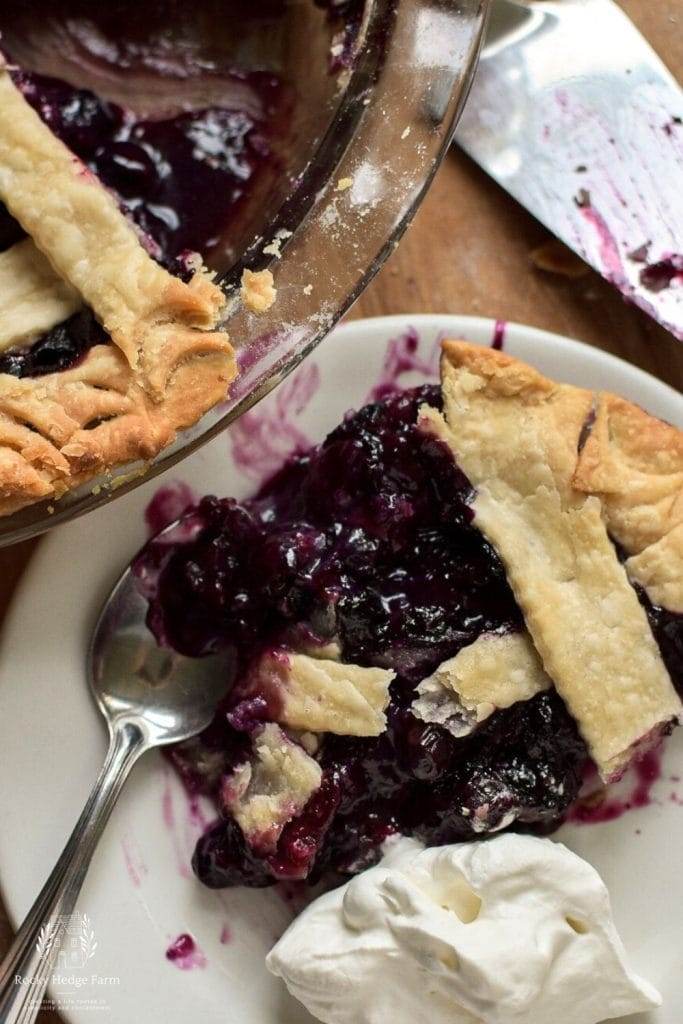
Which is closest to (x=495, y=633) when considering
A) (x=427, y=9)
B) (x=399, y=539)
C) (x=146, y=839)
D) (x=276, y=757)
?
(x=399, y=539)

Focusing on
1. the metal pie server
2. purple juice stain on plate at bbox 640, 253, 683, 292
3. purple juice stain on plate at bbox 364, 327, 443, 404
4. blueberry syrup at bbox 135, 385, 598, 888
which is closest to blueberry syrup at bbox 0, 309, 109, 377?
blueberry syrup at bbox 135, 385, 598, 888

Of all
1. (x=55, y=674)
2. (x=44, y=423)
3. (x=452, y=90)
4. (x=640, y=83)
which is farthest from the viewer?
(x=640, y=83)

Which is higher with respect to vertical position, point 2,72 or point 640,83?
point 2,72

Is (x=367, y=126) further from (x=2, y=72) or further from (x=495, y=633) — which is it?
(x=495, y=633)

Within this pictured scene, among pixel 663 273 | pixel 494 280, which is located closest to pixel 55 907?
pixel 494 280

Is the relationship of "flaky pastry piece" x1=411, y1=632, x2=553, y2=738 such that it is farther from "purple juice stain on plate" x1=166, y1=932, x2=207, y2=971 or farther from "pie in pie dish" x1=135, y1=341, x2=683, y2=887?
"purple juice stain on plate" x1=166, y1=932, x2=207, y2=971

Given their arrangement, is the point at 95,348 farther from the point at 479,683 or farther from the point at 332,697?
the point at 479,683

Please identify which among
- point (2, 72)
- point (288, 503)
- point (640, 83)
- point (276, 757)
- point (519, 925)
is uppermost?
point (2, 72)
